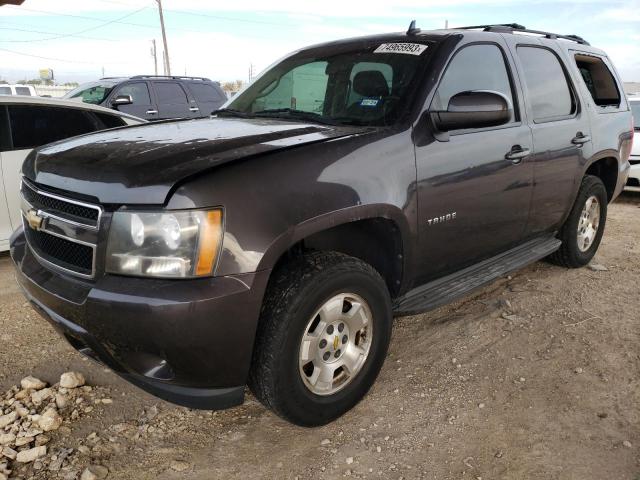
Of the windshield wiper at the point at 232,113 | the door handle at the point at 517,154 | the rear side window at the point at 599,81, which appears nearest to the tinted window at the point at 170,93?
the windshield wiper at the point at 232,113

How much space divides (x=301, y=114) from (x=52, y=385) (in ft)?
6.80

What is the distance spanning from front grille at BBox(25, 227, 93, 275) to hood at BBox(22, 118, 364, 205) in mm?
232

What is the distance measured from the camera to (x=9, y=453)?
7.76 feet

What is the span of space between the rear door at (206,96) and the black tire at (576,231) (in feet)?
24.8

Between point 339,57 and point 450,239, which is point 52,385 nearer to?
point 450,239

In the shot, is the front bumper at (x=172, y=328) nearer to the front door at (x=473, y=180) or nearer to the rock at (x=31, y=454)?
the rock at (x=31, y=454)

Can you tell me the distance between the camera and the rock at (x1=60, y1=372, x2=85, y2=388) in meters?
2.88

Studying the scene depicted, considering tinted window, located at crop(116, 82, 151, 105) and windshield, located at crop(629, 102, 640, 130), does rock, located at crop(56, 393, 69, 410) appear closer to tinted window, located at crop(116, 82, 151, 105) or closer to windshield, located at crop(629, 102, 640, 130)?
tinted window, located at crop(116, 82, 151, 105)

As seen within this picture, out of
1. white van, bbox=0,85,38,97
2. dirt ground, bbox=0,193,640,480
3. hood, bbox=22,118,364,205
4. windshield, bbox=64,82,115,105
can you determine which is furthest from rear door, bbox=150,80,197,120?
white van, bbox=0,85,38,97

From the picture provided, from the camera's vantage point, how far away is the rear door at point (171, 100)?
10195mm

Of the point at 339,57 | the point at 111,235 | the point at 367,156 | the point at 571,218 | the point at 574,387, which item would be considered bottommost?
the point at 574,387

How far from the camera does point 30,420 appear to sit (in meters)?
2.60

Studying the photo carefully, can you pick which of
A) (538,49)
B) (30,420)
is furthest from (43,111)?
(538,49)

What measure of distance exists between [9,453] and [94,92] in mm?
8769
